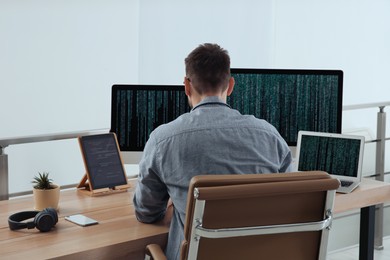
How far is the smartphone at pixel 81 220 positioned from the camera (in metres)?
2.10

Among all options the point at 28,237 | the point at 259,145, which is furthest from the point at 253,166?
the point at 28,237

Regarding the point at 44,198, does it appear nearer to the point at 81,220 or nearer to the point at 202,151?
the point at 81,220

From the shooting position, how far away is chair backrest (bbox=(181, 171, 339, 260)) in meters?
1.65

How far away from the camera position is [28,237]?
6.52ft

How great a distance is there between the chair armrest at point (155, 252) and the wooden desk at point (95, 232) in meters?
0.04

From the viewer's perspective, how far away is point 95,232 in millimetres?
2027

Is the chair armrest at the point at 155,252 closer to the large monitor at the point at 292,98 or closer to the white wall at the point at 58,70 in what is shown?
the large monitor at the point at 292,98

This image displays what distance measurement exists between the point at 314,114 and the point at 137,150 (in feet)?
2.19

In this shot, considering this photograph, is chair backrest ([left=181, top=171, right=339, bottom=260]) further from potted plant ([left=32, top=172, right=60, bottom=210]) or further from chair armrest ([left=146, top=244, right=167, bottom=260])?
potted plant ([left=32, top=172, right=60, bottom=210])

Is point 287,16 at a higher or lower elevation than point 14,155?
higher

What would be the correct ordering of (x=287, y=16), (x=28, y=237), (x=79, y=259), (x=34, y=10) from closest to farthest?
(x=79, y=259) → (x=28, y=237) → (x=34, y=10) → (x=287, y=16)

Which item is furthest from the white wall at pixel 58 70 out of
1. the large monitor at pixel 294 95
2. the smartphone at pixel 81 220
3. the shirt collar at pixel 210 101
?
the shirt collar at pixel 210 101

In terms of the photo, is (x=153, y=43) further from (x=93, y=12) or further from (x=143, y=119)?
(x=143, y=119)

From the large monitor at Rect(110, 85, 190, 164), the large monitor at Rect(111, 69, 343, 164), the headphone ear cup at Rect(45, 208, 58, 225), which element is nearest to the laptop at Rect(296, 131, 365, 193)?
the large monitor at Rect(111, 69, 343, 164)
